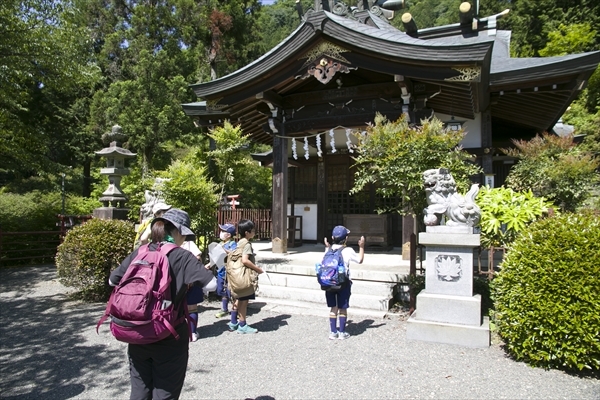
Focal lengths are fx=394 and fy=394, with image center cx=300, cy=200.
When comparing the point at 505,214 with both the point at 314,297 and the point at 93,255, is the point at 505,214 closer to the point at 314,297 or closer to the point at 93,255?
the point at 314,297

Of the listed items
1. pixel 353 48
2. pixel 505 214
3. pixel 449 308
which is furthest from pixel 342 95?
pixel 449 308

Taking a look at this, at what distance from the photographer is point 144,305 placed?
92.4 inches

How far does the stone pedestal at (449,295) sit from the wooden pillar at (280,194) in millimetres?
4625

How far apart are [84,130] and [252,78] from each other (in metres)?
19.5

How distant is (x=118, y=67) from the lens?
23203 millimetres

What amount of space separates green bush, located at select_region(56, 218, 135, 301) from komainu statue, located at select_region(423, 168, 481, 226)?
5607 mm

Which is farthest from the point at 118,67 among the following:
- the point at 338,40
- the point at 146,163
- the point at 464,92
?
the point at 464,92

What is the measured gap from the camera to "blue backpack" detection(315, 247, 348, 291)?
16.3 feet

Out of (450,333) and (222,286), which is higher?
(222,286)

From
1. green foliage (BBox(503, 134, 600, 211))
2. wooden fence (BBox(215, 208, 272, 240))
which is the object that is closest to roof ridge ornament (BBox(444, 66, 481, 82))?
green foliage (BBox(503, 134, 600, 211))

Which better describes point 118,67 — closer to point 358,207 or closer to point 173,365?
point 358,207

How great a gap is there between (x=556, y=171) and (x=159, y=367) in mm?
8746

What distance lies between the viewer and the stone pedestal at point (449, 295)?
5031mm

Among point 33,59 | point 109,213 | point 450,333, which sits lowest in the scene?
point 450,333
